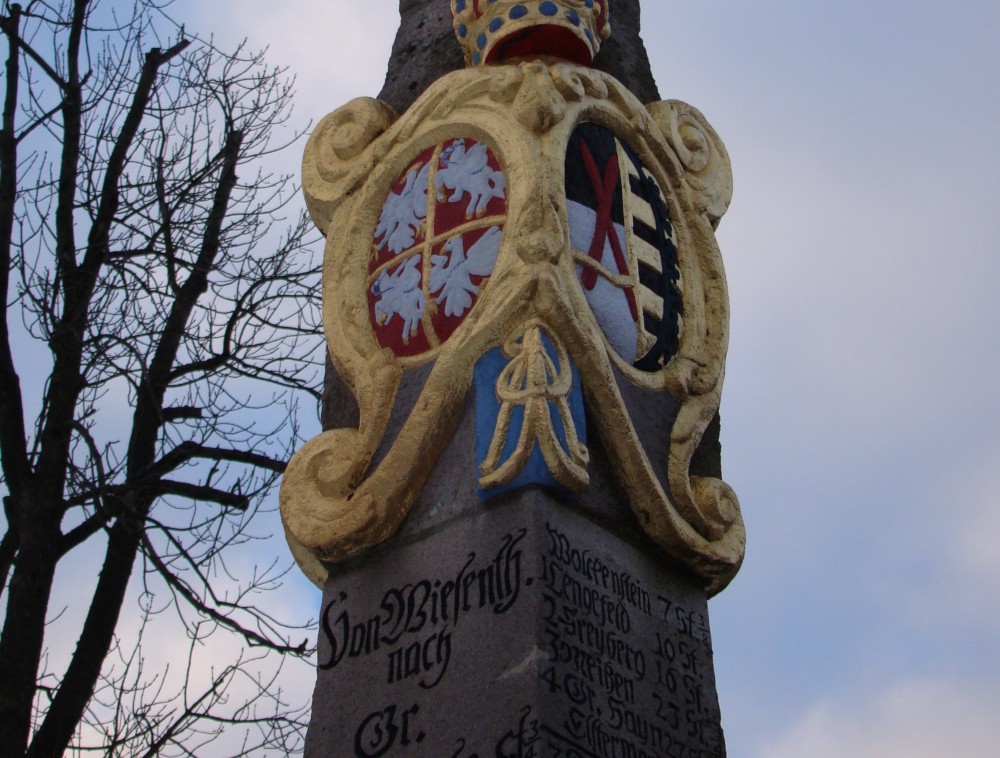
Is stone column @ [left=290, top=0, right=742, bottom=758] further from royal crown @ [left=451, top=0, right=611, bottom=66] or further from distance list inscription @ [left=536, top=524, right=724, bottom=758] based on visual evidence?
royal crown @ [left=451, top=0, right=611, bottom=66]

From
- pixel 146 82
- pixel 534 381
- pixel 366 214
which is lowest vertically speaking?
pixel 534 381

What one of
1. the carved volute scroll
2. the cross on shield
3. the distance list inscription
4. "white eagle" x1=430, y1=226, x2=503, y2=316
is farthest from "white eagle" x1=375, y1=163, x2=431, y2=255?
the distance list inscription

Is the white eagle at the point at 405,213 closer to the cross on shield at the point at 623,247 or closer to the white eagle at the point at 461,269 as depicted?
the white eagle at the point at 461,269

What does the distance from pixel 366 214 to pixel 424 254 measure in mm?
292

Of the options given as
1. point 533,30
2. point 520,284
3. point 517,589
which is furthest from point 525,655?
point 533,30

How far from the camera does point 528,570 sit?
2.82 meters

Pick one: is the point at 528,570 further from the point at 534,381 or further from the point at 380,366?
the point at 380,366

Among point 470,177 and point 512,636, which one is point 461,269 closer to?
point 470,177

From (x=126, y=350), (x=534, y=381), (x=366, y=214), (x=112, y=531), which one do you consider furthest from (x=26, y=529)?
(x=534, y=381)

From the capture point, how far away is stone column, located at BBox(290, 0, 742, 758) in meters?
2.74

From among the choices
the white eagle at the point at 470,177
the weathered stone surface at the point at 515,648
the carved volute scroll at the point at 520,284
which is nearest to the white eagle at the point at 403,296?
the carved volute scroll at the point at 520,284

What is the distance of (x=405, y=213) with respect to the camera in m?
3.46

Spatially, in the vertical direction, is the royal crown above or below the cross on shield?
above

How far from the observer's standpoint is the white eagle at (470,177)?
3.31 m
